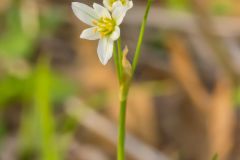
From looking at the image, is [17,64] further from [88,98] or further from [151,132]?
[151,132]

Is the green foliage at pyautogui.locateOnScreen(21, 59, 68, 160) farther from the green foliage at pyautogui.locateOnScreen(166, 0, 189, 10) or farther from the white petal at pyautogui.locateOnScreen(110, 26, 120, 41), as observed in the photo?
the green foliage at pyautogui.locateOnScreen(166, 0, 189, 10)

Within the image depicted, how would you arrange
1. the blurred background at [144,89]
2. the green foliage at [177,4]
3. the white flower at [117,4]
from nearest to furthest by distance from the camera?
the white flower at [117,4], the blurred background at [144,89], the green foliage at [177,4]

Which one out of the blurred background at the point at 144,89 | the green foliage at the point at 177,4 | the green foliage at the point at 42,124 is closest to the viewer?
the green foliage at the point at 42,124

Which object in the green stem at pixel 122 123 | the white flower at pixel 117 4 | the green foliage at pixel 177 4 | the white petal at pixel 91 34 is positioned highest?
the white flower at pixel 117 4

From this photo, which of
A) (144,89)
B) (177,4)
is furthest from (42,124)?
(177,4)

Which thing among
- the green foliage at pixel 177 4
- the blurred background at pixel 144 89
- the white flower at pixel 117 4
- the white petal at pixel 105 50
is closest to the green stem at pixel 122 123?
the white petal at pixel 105 50

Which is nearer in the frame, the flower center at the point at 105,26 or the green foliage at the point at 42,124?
the flower center at the point at 105,26

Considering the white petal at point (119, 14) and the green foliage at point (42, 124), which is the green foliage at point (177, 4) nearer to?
the green foliage at point (42, 124)
